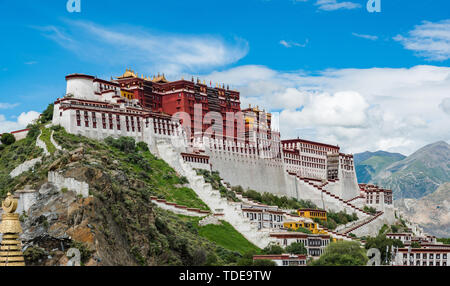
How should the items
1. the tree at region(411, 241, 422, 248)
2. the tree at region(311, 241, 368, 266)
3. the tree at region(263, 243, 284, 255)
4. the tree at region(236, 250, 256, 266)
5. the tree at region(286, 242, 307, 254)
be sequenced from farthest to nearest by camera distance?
the tree at region(411, 241, 422, 248) → the tree at region(286, 242, 307, 254) → the tree at region(263, 243, 284, 255) → the tree at region(311, 241, 368, 266) → the tree at region(236, 250, 256, 266)

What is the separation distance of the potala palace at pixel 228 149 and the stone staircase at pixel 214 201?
0.43ft

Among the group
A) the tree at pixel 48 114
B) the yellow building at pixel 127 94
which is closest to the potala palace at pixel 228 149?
the yellow building at pixel 127 94

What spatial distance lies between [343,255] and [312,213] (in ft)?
85.7

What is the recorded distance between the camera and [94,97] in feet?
350

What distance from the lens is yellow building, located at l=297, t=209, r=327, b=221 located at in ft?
367

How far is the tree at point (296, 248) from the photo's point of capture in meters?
90.2

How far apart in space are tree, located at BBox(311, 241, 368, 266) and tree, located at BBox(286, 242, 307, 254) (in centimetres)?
259

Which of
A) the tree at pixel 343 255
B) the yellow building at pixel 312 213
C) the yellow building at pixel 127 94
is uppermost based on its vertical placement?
the yellow building at pixel 127 94

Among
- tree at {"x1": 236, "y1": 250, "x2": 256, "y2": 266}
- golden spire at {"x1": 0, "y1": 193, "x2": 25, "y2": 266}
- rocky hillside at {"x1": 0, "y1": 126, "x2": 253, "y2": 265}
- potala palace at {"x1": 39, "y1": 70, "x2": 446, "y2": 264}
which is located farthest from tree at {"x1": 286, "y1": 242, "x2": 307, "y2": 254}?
golden spire at {"x1": 0, "y1": 193, "x2": 25, "y2": 266}

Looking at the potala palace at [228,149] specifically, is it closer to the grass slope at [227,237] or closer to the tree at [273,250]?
the grass slope at [227,237]

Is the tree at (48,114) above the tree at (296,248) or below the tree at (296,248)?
above

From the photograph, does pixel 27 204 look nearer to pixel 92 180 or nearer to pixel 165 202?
pixel 92 180

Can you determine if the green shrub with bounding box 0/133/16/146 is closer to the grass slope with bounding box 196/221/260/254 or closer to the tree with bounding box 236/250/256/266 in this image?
the grass slope with bounding box 196/221/260/254

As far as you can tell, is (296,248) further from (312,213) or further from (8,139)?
(8,139)
